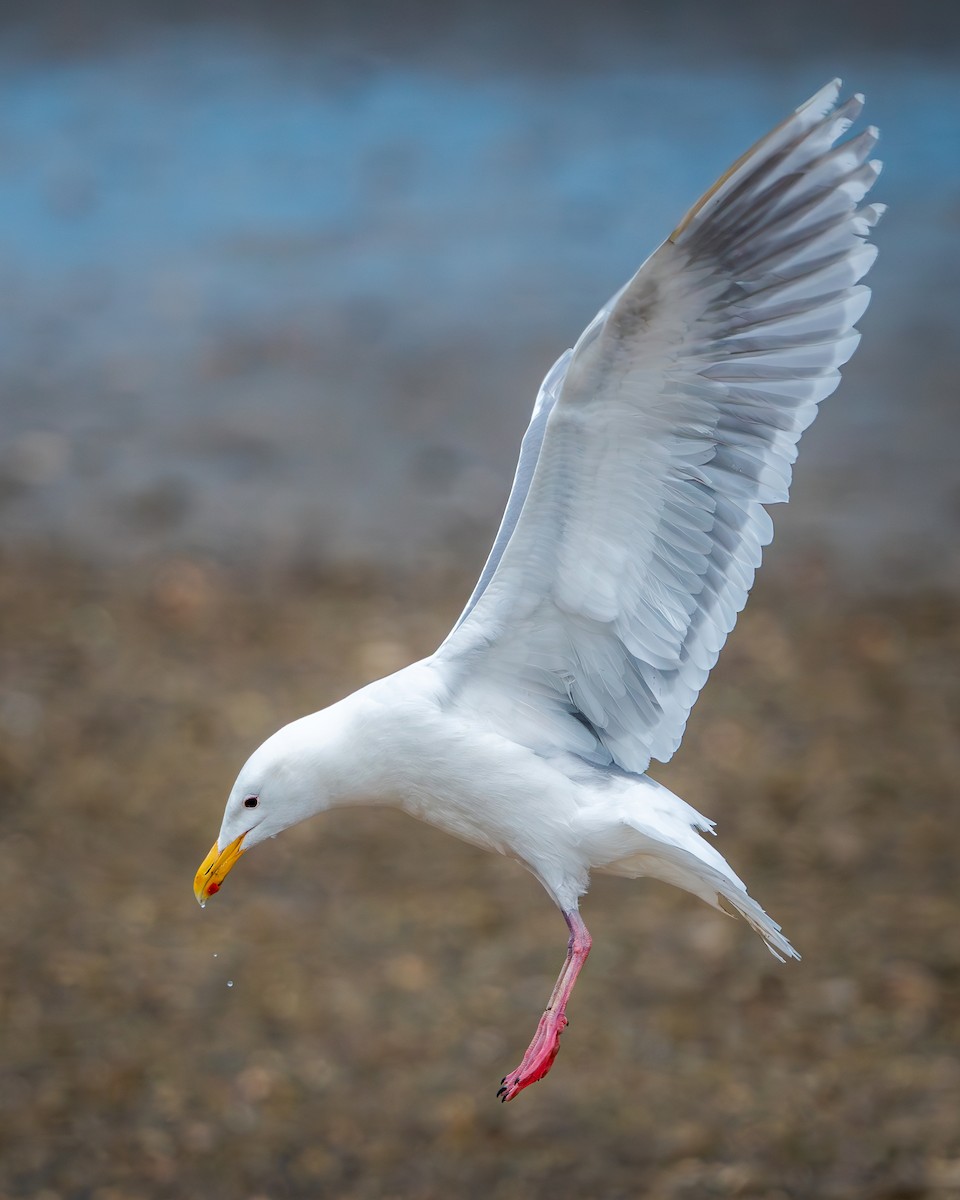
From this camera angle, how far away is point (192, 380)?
10672 mm

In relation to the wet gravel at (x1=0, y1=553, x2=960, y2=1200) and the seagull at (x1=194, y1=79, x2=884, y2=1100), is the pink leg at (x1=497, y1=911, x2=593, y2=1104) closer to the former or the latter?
the seagull at (x1=194, y1=79, x2=884, y2=1100)

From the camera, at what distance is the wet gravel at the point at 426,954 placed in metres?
5.72

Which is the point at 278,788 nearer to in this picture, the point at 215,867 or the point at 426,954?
the point at 215,867

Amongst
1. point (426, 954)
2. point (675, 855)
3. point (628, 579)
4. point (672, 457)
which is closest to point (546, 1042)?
point (675, 855)

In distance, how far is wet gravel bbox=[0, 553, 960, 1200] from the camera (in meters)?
5.72

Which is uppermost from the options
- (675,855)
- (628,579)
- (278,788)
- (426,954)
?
(628,579)

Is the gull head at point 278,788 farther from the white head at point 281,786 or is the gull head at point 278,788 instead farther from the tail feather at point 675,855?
the tail feather at point 675,855

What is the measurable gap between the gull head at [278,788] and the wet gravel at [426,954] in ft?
11.2

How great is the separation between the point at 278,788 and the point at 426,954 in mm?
4192

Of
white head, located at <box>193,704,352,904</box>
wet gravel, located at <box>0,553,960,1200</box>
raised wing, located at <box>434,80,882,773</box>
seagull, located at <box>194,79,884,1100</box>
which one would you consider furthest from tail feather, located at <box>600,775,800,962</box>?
wet gravel, located at <box>0,553,960,1200</box>

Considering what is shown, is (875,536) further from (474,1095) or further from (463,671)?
(463,671)

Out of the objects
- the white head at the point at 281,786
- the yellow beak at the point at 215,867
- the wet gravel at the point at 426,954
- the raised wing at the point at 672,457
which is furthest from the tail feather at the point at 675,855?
the wet gravel at the point at 426,954

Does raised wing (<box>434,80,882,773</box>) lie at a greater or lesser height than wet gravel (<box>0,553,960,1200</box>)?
greater

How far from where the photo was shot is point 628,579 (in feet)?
8.23
